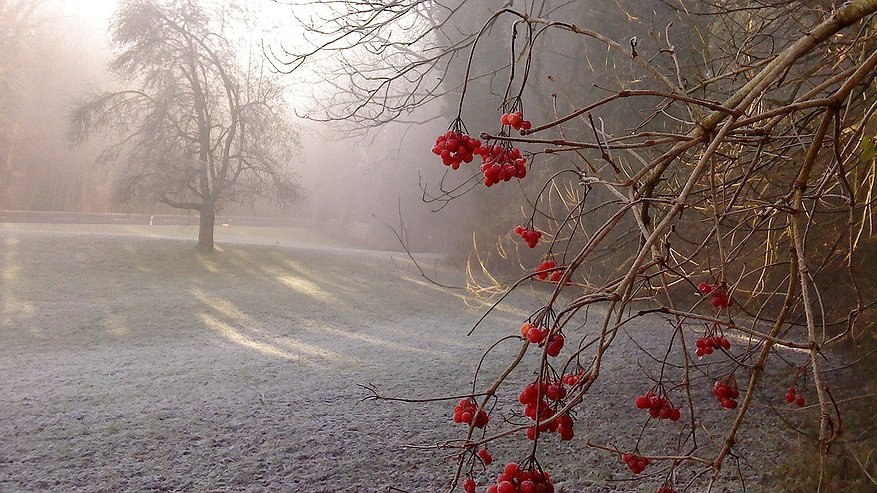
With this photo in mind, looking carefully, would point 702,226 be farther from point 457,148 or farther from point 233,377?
point 457,148

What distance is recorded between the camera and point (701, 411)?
10.8 feet

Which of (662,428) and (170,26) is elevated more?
(170,26)

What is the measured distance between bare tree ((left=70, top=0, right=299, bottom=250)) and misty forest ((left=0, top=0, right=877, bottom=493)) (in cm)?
4

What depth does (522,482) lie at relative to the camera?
0.80 meters

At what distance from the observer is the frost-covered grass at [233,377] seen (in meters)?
2.57

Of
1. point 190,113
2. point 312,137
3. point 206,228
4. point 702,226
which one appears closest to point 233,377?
point 702,226

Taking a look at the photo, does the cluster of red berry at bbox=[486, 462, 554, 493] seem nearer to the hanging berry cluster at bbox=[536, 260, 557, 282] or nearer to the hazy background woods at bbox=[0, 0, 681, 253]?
the hanging berry cluster at bbox=[536, 260, 557, 282]

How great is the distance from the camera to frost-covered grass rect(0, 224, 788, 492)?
2566 millimetres

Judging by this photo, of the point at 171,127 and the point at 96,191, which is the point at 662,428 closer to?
the point at 171,127

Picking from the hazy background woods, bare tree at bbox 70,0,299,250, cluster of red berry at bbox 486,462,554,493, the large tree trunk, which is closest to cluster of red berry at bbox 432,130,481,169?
cluster of red berry at bbox 486,462,554,493

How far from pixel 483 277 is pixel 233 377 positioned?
490 cm

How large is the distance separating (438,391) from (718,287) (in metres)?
2.73

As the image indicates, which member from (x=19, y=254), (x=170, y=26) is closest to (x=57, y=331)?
(x=19, y=254)

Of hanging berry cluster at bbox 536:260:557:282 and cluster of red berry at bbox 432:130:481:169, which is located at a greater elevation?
cluster of red berry at bbox 432:130:481:169
